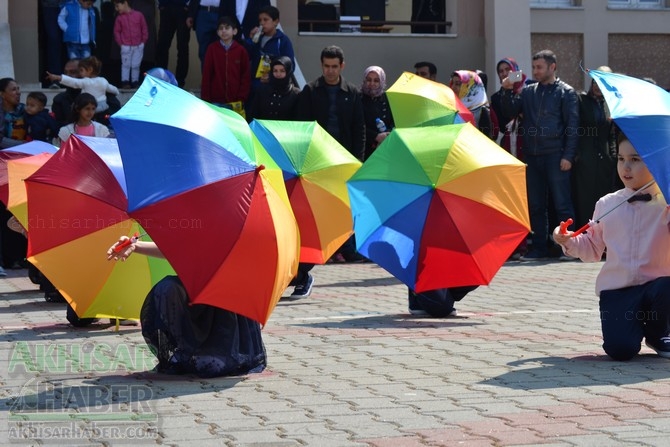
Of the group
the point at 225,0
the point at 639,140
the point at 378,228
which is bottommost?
the point at 378,228

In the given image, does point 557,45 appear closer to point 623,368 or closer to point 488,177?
point 488,177

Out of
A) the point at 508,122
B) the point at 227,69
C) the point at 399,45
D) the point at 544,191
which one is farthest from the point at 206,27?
the point at 544,191

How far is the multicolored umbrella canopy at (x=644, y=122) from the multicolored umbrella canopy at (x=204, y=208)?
1923 mm

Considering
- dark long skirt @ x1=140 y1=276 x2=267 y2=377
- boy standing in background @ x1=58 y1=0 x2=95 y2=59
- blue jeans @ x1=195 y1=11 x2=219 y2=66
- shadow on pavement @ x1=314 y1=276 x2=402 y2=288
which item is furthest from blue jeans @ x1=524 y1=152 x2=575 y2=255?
dark long skirt @ x1=140 y1=276 x2=267 y2=377

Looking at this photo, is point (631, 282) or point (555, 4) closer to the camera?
point (631, 282)

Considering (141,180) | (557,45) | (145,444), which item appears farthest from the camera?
(557,45)

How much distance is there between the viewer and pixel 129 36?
56.9 ft

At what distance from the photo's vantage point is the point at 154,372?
785 centimetres

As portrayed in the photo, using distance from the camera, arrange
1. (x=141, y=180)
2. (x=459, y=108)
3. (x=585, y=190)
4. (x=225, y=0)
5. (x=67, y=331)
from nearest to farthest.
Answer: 1. (x=141, y=180)
2. (x=67, y=331)
3. (x=459, y=108)
4. (x=585, y=190)
5. (x=225, y=0)

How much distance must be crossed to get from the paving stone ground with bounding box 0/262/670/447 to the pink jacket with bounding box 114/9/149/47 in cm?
698

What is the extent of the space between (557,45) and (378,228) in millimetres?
12435

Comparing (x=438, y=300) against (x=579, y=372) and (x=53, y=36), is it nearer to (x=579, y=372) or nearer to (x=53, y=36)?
(x=579, y=372)

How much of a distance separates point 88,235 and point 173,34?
9.32m

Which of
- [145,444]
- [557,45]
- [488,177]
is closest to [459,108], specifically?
[488,177]
